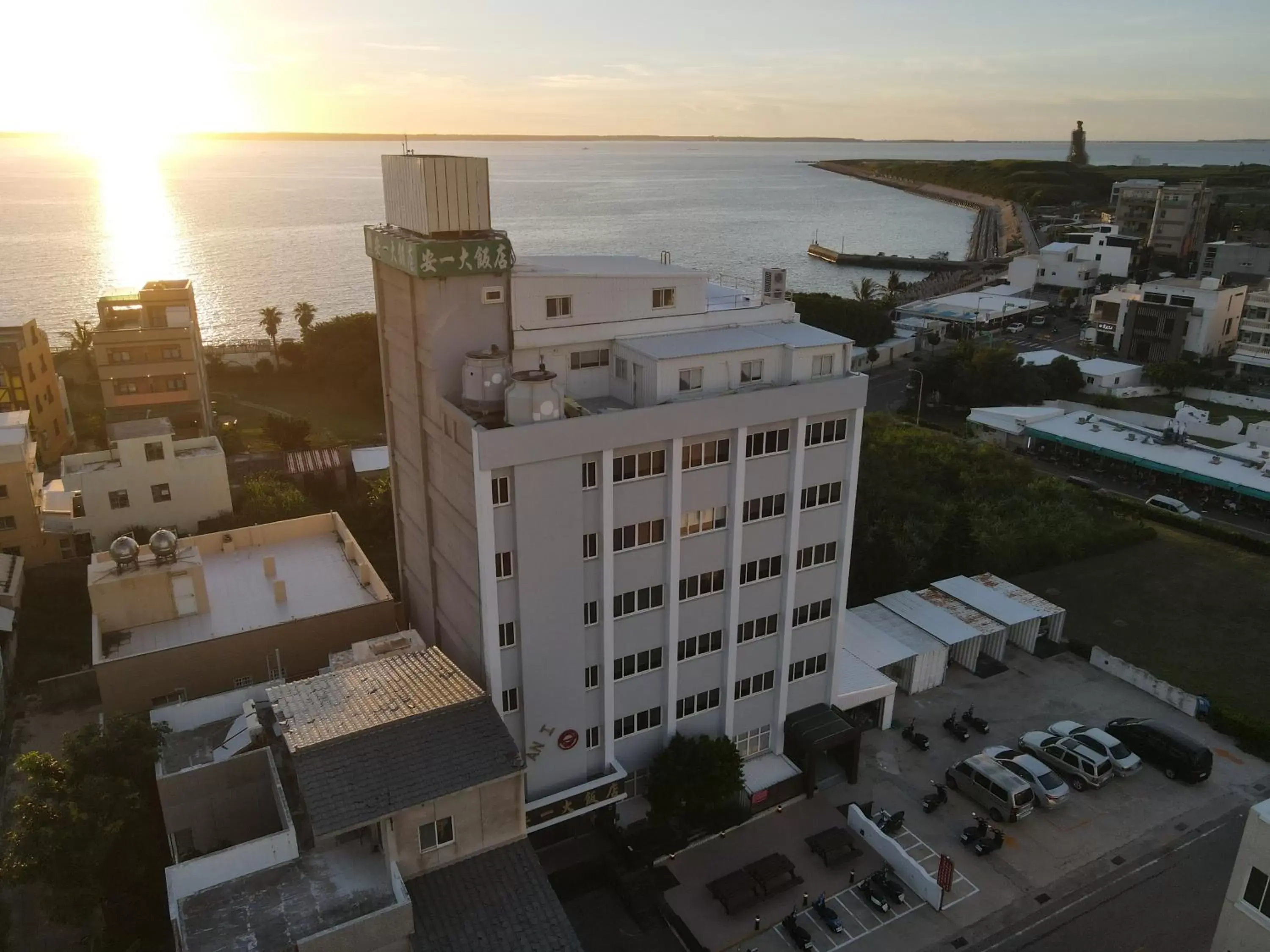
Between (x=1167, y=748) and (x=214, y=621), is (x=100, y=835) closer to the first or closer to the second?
(x=214, y=621)

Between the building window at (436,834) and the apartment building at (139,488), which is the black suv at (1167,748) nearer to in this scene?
the building window at (436,834)

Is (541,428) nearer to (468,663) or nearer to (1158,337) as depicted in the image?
(468,663)

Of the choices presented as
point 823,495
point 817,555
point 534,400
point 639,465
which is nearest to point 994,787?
point 817,555

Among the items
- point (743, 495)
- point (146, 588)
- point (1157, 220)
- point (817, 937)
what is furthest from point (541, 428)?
point (1157, 220)

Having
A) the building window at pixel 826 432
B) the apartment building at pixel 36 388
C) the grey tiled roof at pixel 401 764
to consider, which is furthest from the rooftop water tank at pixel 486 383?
the apartment building at pixel 36 388

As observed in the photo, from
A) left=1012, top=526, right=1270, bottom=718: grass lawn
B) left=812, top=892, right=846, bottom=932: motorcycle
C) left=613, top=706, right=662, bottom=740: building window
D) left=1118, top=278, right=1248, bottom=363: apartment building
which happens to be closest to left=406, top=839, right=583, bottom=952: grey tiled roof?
left=613, top=706, right=662, bottom=740: building window
